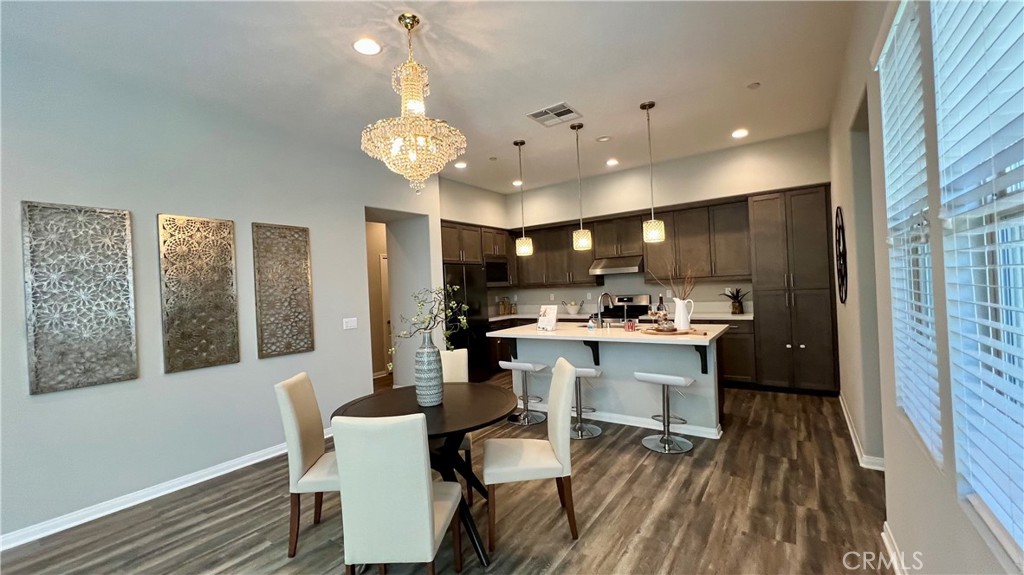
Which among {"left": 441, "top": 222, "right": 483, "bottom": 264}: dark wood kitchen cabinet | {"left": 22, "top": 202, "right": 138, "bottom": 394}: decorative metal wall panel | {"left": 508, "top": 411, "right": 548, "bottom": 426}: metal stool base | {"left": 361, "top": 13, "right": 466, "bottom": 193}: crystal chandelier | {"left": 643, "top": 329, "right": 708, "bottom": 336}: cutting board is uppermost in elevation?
{"left": 361, "top": 13, "right": 466, "bottom": 193}: crystal chandelier

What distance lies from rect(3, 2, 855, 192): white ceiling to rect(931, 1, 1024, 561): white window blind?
1694 millimetres

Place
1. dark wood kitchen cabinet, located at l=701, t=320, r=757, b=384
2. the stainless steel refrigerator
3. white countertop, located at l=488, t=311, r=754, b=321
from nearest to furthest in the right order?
1. dark wood kitchen cabinet, located at l=701, t=320, r=757, b=384
2. white countertop, located at l=488, t=311, r=754, b=321
3. the stainless steel refrigerator

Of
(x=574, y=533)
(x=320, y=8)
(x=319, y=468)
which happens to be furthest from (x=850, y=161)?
(x=319, y=468)

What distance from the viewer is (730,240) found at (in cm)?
534

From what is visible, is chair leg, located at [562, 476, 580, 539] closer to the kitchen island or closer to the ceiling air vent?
the kitchen island

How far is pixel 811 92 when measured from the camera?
3486mm

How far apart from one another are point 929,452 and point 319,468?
8.79 ft

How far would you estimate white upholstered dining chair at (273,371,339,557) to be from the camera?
2.16m

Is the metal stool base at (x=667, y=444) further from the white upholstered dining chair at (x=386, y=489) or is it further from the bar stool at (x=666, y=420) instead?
the white upholstered dining chair at (x=386, y=489)

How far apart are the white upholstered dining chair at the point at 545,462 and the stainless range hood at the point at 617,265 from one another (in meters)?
3.88

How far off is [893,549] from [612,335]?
212 centimetres

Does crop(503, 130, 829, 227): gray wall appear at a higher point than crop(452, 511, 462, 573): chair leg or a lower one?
higher

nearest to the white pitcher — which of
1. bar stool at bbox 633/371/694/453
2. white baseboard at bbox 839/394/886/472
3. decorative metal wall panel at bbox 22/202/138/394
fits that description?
bar stool at bbox 633/371/694/453

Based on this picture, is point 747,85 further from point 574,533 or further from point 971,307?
point 574,533
